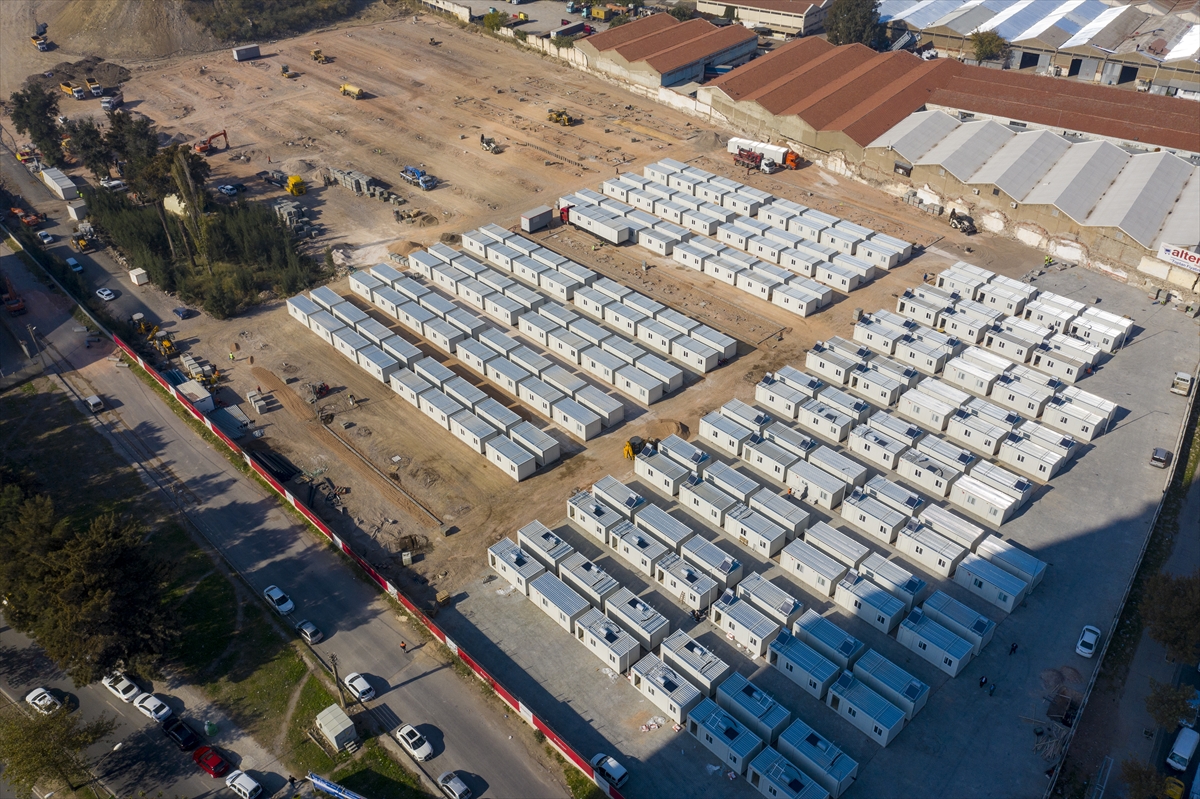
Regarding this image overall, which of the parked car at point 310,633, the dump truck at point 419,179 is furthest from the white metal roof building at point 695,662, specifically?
the dump truck at point 419,179

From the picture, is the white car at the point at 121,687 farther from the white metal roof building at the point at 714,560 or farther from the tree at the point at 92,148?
the tree at the point at 92,148

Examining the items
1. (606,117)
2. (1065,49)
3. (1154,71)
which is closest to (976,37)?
(1065,49)

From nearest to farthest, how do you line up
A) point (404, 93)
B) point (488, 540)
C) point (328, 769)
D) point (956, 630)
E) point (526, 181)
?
point (328, 769) → point (956, 630) → point (488, 540) → point (526, 181) → point (404, 93)

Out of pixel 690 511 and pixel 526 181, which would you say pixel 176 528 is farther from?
pixel 526 181

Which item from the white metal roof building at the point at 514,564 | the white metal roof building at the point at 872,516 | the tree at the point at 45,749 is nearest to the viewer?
the tree at the point at 45,749

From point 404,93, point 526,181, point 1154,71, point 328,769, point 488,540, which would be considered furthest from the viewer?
point 404,93

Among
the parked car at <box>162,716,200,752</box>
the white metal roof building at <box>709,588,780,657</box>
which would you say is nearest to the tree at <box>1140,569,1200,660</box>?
the white metal roof building at <box>709,588,780,657</box>
